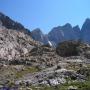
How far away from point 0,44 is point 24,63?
33.7 m

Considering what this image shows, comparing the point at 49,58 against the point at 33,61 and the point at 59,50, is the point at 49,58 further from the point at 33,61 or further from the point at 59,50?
the point at 59,50

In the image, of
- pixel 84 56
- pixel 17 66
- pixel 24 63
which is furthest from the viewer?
pixel 84 56

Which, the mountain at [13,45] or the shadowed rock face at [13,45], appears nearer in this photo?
the mountain at [13,45]

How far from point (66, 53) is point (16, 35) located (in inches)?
1533

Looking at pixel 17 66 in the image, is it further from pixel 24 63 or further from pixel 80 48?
pixel 80 48

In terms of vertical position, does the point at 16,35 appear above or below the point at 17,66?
above

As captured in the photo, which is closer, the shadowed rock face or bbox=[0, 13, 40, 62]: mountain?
bbox=[0, 13, 40, 62]: mountain

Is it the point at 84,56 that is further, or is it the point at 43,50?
the point at 43,50

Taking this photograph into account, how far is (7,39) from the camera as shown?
152 m

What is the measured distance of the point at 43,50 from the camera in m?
136

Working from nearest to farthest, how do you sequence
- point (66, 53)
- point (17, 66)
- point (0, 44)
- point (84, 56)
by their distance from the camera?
point (17, 66), point (84, 56), point (66, 53), point (0, 44)

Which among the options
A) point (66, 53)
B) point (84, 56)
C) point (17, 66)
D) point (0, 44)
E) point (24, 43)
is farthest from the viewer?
point (24, 43)

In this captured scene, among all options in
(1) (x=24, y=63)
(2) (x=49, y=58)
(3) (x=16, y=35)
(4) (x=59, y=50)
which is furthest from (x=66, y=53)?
(3) (x=16, y=35)

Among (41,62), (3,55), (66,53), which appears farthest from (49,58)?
(3,55)
